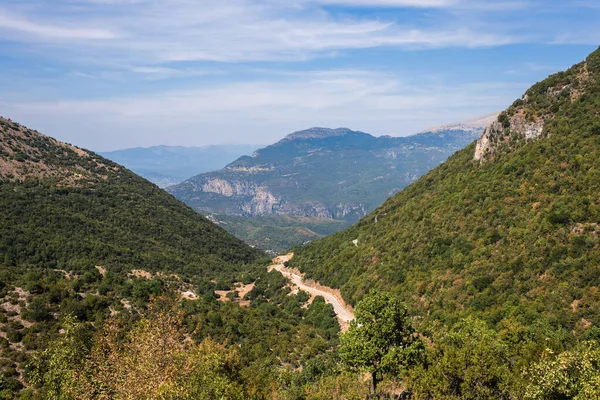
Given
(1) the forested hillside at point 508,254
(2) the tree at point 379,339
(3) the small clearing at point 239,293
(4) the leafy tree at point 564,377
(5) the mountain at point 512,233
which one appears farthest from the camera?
(3) the small clearing at point 239,293

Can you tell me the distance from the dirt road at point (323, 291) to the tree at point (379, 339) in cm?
3051

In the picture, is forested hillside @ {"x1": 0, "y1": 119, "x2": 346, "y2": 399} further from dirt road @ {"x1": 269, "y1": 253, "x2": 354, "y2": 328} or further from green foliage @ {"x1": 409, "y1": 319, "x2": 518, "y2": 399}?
green foliage @ {"x1": 409, "y1": 319, "x2": 518, "y2": 399}

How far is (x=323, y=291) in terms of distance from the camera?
8644cm

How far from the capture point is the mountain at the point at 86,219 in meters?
72.8

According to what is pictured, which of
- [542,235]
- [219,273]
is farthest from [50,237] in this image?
[542,235]

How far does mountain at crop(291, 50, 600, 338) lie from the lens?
154 feet

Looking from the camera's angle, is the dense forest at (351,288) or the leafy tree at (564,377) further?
the dense forest at (351,288)

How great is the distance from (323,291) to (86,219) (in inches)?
2378

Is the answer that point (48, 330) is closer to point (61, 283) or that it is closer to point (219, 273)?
point (61, 283)

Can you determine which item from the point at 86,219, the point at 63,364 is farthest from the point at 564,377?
the point at 86,219

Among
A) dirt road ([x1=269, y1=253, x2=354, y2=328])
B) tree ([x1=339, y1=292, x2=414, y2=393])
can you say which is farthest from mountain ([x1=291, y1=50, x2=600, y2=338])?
tree ([x1=339, y1=292, x2=414, y2=393])

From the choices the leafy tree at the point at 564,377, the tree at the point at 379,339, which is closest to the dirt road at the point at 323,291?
the tree at the point at 379,339

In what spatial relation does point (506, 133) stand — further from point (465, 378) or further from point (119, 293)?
point (119, 293)

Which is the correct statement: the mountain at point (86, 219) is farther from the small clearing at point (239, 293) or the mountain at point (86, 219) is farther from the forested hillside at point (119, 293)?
the small clearing at point (239, 293)
